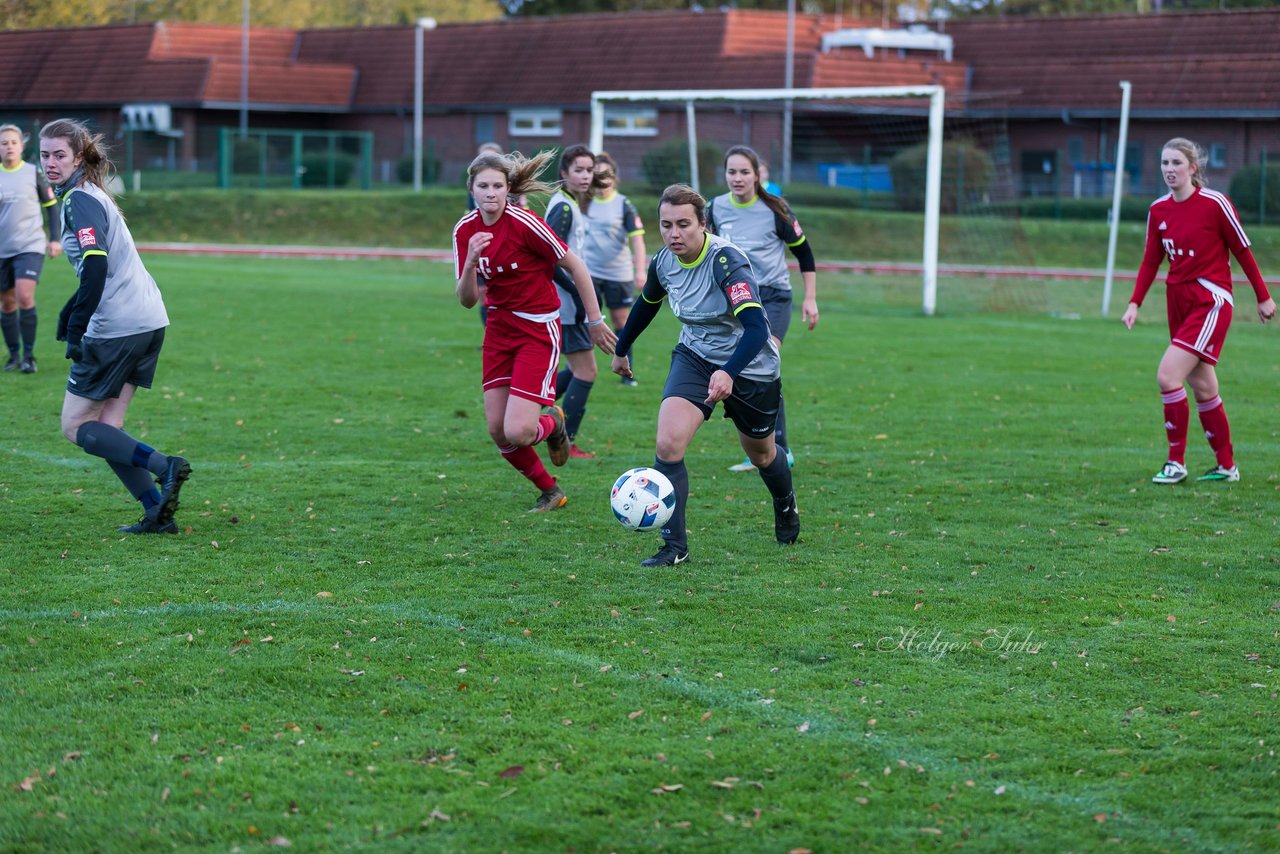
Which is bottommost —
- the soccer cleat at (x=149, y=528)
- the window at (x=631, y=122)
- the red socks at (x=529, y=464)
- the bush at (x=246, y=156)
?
the soccer cleat at (x=149, y=528)

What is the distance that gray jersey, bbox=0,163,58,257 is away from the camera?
11.4 meters

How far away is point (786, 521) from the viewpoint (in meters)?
6.84

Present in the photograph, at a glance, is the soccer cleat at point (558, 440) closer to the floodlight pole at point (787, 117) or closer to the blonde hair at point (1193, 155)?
the blonde hair at point (1193, 155)

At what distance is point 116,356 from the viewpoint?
6.55 meters

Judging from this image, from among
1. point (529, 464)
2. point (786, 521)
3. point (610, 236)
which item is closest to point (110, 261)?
point (529, 464)

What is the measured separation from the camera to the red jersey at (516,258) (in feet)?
22.9

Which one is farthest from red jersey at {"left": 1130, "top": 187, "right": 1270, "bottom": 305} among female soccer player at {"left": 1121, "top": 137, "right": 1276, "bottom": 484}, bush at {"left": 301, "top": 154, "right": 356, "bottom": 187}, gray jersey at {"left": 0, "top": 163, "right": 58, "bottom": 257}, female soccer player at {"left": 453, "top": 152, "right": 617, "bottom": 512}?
bush at {"left": 301, "top": 154, "right": 356, "bottom": 187}

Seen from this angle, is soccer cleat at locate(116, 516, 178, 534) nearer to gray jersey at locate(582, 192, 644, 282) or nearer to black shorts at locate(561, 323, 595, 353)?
black shorts at locate(561, 323, 595, 353)

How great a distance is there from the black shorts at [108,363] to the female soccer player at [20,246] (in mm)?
5072

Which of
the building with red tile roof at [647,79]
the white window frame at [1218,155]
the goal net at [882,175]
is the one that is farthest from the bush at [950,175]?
the white window frame at [1218,155]

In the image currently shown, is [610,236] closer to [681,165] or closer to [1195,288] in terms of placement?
[1195,288]

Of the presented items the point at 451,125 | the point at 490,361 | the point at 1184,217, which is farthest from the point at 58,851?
the point at 451,125

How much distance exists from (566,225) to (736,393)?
379 centimetres

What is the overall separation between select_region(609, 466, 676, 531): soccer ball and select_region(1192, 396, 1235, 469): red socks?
3.98 m
